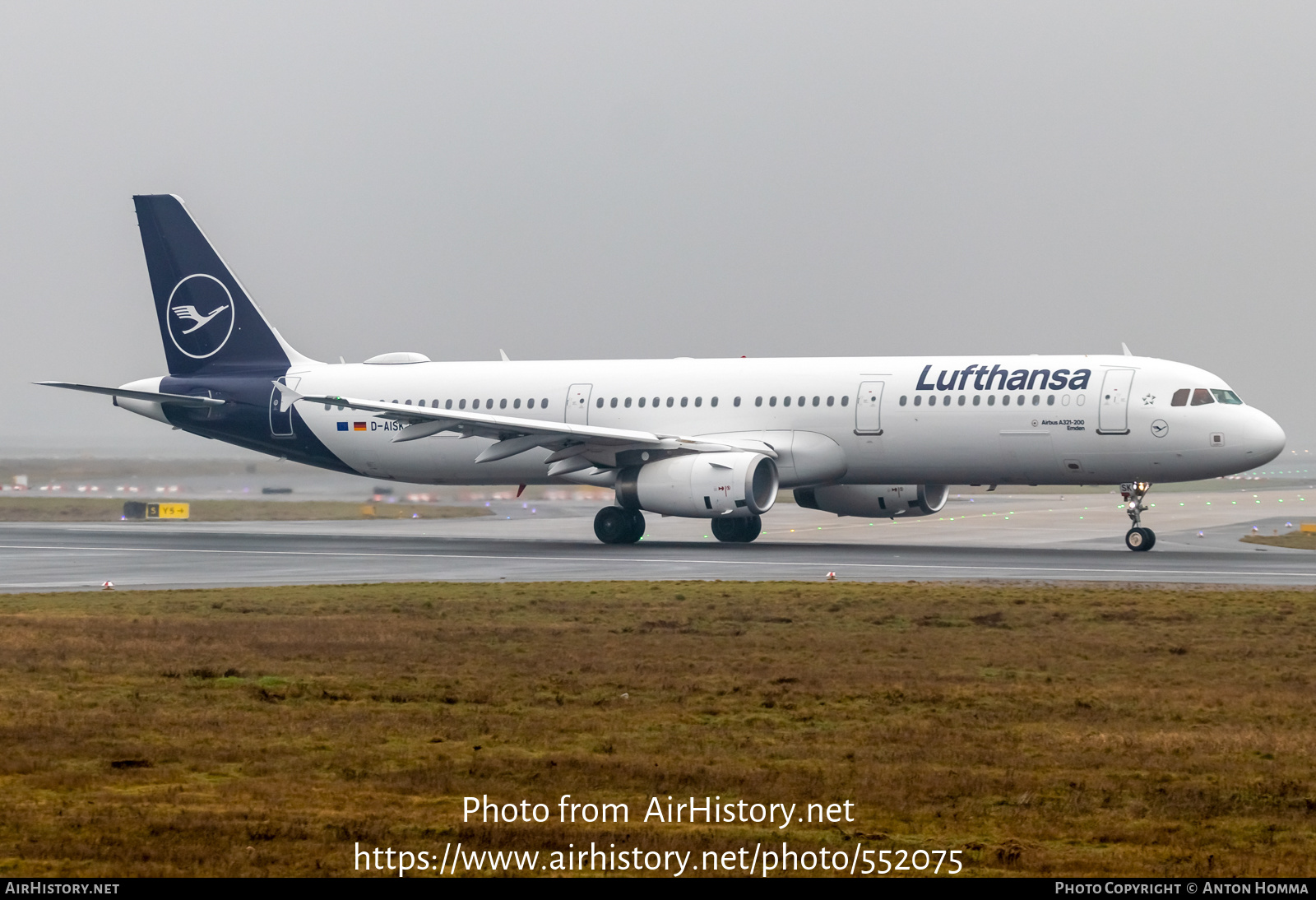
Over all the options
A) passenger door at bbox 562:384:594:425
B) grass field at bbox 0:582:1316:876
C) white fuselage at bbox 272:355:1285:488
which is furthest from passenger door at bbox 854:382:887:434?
grass field at bbox 0:582:1316:876

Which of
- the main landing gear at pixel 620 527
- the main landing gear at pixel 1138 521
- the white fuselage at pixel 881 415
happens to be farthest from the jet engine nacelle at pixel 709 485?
the main landing gear at pixel 1138 521

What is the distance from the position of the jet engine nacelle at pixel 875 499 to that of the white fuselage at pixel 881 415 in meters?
1.65

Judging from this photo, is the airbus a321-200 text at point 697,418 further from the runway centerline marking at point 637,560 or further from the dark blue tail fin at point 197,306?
the runway centerline marking at point 637,560

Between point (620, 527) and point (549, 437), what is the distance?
9.01 feet

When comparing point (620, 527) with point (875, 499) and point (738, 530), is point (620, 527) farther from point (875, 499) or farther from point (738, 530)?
point (875, 499)

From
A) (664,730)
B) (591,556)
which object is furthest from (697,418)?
(664,730)

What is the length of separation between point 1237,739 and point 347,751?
6.41 metres

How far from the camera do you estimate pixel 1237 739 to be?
1155 cm

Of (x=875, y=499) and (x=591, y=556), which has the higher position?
(x=875, y=499)

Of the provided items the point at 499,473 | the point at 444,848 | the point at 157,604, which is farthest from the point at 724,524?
the point at 444,848

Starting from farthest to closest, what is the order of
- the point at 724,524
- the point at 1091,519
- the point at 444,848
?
1. the point at 1091,519
2. the point at 724,524
3. the point at 444,848

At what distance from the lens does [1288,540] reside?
3734cm
